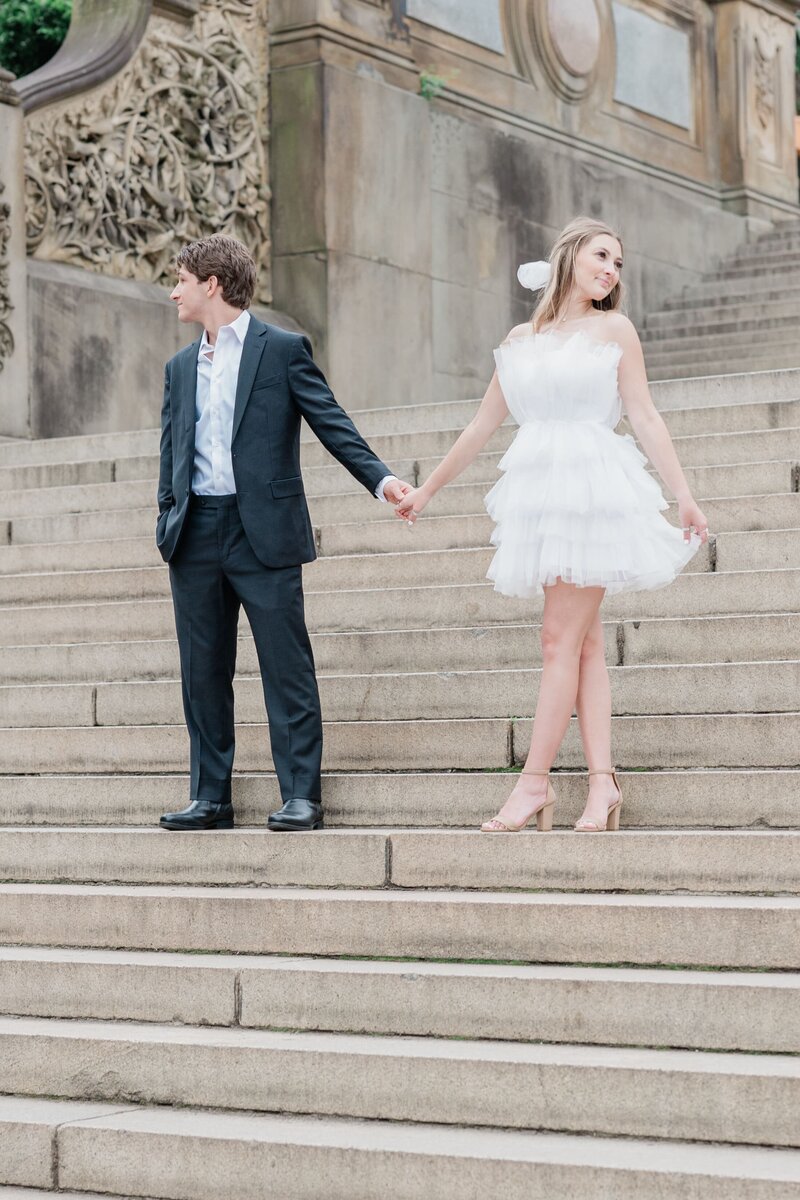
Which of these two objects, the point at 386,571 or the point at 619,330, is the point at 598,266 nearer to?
the point at 619,330

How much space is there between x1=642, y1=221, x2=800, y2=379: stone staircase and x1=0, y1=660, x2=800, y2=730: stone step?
851 centimetres

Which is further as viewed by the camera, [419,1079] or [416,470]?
[416,470]

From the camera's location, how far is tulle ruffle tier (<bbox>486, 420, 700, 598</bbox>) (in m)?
5.57

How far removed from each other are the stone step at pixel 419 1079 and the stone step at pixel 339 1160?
42 mm

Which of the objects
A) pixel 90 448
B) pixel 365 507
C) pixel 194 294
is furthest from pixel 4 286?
pixel 194 294

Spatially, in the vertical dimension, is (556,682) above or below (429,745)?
above

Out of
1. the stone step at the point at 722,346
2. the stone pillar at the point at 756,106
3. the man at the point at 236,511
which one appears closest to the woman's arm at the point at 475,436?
the man at the point at 236,511

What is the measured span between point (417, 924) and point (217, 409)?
69.8 inches

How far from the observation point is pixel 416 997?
507cm

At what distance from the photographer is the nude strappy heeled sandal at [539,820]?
220 inches

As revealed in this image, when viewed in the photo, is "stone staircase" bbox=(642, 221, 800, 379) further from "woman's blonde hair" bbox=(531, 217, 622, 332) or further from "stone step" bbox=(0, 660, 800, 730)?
"woman's blonde hair" bbox=(531, 217, 622, 332)

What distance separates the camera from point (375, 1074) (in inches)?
189

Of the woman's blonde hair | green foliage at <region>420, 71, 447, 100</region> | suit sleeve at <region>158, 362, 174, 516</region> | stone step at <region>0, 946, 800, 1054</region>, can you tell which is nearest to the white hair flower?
the woman's blonde hair

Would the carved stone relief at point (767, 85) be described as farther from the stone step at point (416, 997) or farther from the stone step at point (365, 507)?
the stone step at point (416, 997)
